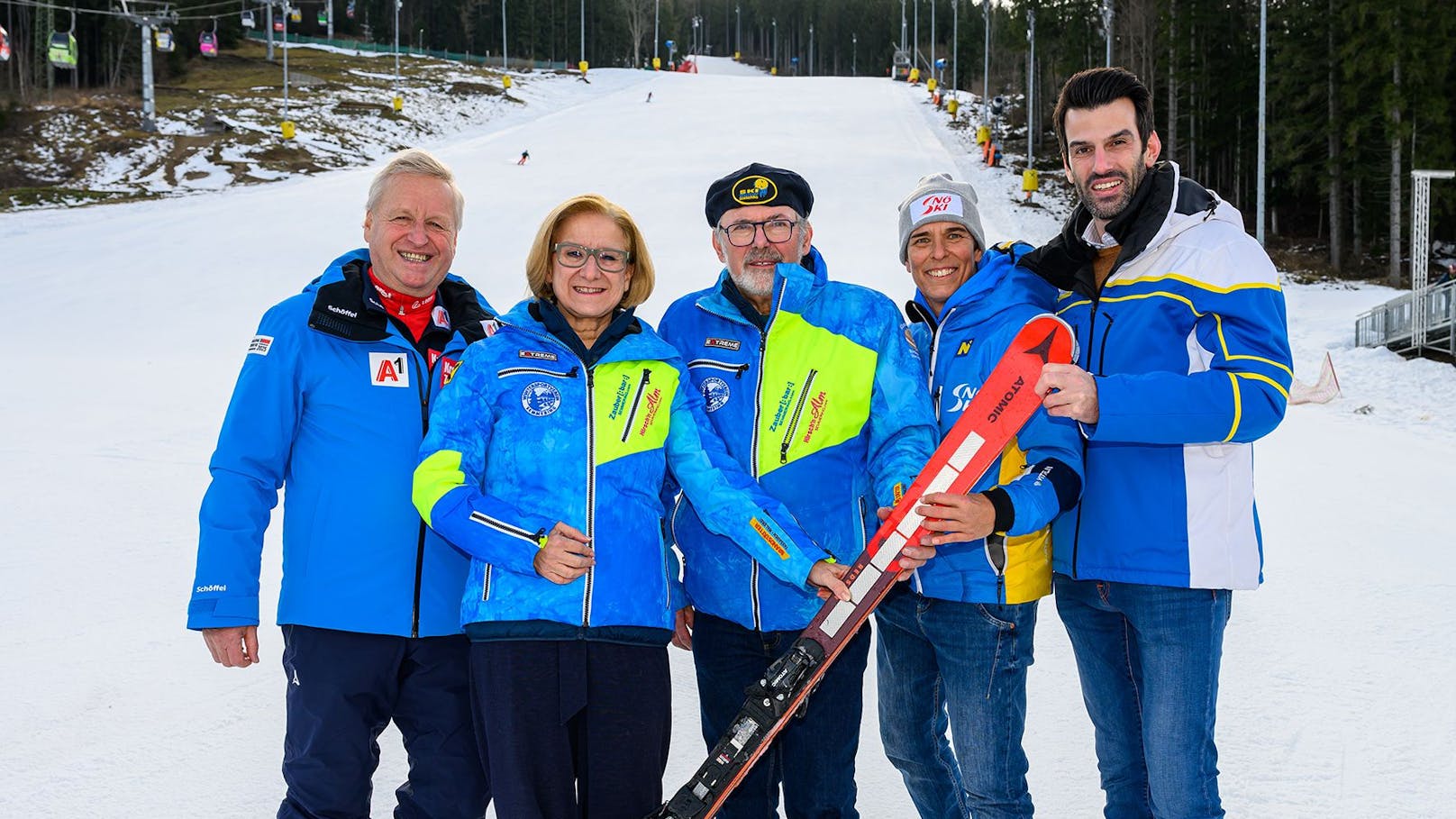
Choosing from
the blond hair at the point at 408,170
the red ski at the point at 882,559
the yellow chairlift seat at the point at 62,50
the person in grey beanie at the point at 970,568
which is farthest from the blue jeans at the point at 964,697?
the yellow chairlift seat at the point at 62,50

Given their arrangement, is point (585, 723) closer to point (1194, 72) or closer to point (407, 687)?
point (407, 687)

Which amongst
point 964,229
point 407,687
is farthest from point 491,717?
point 964,229

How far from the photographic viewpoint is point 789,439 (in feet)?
8.00

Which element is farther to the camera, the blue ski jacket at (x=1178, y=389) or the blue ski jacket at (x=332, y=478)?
the blue ski jacket at (x=332, y=478)

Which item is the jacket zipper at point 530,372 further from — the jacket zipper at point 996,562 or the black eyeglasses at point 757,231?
the jacket zipper at point 996,562

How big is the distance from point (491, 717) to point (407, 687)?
1.54 feet

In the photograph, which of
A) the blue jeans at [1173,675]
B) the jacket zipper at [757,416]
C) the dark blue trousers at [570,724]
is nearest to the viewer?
the dark blue trousers at [570,724]

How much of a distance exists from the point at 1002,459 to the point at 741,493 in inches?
25.4

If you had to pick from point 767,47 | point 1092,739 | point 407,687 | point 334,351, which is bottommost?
point 1092,739

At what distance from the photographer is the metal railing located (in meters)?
12.8

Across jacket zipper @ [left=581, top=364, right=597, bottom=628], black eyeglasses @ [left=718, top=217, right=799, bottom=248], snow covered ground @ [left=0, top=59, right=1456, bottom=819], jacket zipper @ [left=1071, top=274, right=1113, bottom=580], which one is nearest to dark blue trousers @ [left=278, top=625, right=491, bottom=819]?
jacket zipper @ [left=581, top=364, right=597, bottom=628]

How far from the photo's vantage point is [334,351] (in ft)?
8.11

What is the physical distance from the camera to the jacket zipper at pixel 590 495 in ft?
6.97

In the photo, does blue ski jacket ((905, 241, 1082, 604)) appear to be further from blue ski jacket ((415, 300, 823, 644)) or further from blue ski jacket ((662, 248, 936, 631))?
blue ski jacket ((415, 300, 823, 644))
